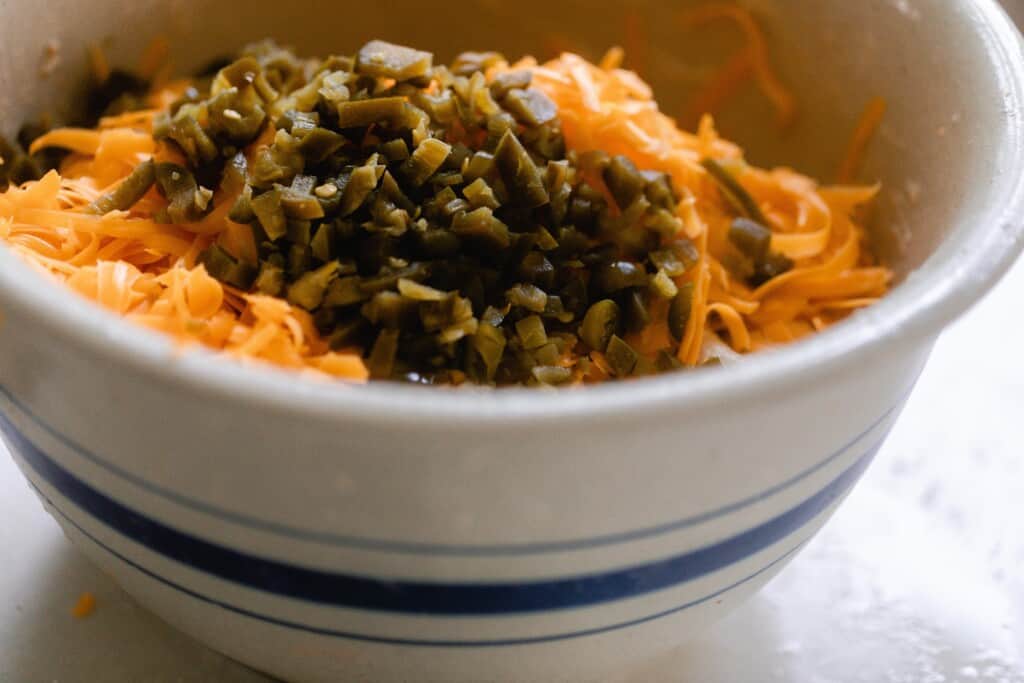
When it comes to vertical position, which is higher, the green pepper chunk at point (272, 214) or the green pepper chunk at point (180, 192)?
the green pepper chunk at point (272, 214)

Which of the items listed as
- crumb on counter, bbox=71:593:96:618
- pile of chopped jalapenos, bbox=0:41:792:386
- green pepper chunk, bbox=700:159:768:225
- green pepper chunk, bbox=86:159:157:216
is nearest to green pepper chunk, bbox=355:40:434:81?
pile of chopped jalapenos, bbox=0:41:792:386

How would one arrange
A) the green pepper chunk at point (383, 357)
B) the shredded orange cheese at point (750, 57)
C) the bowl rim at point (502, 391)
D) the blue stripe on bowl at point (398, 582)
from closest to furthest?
the bowl rim at point (502, 391)
the blue stripe on bowl at point (398, 582)
the green pepper chunk at point (383, 357)
the shredded orange cheese at point (750, 57)

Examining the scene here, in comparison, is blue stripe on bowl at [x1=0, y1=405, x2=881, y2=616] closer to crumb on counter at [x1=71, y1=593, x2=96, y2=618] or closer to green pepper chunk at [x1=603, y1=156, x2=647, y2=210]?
crumb on counter at [x1=71, y1=593, x2=96, y2=618]

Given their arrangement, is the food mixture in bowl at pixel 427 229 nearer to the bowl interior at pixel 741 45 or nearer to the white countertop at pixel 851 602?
Answer: the bowl interior at pixel 741 45

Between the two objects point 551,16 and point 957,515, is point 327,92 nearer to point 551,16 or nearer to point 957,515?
point 551,16

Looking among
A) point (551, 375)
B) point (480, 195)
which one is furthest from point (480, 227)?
point (551, 375)

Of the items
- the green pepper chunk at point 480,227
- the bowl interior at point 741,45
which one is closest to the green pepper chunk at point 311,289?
the green pepper chunk at point 480,227
